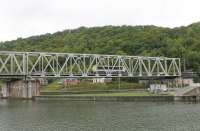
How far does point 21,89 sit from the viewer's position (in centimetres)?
13700

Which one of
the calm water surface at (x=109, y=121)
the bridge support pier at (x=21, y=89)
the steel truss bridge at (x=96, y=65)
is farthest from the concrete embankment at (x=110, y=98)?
the calm water surface at (x=109, y=121)

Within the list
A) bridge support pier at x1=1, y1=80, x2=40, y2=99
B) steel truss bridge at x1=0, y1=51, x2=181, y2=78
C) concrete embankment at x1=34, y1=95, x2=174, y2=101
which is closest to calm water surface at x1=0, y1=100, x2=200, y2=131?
concrete embankment at x1=34, y1=95, x2=174, y2=101

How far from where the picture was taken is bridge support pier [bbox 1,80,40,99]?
13300cm

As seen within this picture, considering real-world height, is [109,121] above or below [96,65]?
below

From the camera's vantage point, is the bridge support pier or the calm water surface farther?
the bridge support pier

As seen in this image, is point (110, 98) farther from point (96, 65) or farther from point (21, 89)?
point (21, 89)

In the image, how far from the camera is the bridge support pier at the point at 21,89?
133000 mm

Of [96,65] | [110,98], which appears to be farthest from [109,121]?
[96,65]

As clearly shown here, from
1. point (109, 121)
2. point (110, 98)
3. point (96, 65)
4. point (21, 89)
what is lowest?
point (110, 98)

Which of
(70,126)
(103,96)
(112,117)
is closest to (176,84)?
(103,96)

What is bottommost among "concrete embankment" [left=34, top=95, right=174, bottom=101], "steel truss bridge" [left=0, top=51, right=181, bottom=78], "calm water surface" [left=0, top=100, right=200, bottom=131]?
"concrete embankment" [left=34, top=95, right=174, bottom=101]

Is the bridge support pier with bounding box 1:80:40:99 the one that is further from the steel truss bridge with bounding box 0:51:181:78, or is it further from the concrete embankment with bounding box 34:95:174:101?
the concrete embankment with bounding box 34:95:174:101

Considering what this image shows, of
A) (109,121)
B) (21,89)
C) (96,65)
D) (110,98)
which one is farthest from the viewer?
(96,65)

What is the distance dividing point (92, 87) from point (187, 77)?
32.6 m
